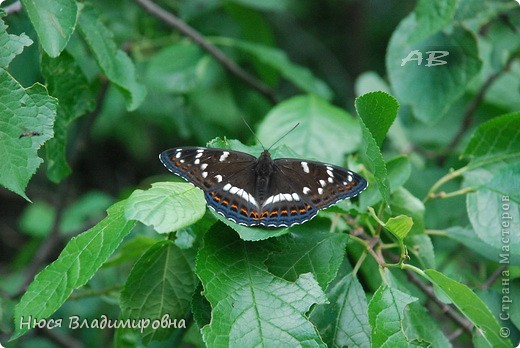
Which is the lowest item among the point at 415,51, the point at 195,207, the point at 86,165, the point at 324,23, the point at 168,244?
the point at 86,165

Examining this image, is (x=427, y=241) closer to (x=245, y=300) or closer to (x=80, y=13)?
(x=245, y=300)

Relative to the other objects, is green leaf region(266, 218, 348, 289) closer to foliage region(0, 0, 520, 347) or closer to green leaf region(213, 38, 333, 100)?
foliage region(0, 0, 520, 347)

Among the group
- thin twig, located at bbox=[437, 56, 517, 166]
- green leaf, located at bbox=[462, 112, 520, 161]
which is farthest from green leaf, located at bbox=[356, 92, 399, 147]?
thin twig, located at bbox=[437, 56, 517, 166]

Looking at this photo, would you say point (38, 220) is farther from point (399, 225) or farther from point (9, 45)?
point (399, 225)

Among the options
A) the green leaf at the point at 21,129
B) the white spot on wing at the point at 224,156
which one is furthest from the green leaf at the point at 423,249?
the green leaf at the point at 21,129

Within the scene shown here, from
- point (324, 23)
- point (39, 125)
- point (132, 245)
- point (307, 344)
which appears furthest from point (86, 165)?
point (307, 344)

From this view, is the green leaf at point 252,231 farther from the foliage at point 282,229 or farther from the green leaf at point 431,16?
the green leaf at point 431,16

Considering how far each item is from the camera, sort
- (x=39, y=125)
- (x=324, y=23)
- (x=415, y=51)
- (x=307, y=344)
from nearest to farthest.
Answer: (x=307, y=344)
(x=39, y=125)
(x=415, y=51)
(x=324, y=23)

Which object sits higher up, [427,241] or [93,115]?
[427,241]
